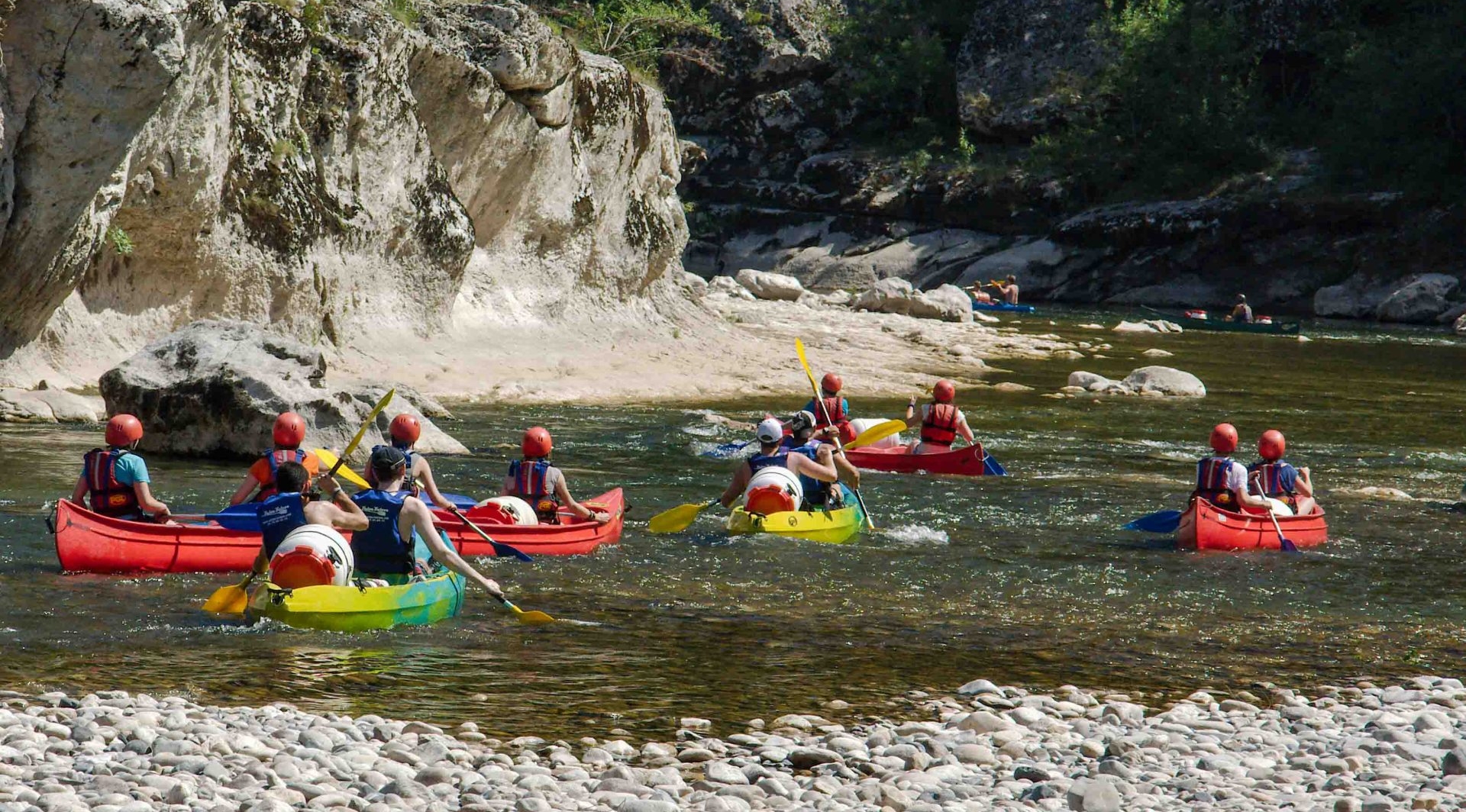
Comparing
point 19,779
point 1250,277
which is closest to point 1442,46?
point 1250,277

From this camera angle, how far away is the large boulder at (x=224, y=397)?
15500 millimetres

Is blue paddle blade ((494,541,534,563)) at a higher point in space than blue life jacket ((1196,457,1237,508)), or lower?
lower

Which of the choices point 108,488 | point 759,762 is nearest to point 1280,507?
point 759,762

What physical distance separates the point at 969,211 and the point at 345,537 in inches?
2083

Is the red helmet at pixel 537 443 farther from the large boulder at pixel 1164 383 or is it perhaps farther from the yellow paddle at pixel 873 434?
the large boulder at pixel 1164 383

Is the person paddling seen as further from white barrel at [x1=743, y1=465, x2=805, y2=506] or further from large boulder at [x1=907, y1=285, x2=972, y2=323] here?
large boulder at [x1=907, y1=285, x2=972, y2=323]

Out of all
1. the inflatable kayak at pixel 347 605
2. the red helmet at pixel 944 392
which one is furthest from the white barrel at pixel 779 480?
the red helmet at pixel 944 392

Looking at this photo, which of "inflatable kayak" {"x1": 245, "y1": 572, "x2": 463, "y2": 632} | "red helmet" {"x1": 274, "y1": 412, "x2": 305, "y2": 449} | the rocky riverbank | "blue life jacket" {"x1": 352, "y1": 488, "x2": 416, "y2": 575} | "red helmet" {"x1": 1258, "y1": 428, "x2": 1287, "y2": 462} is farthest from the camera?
"red helmet" {"x1": 1258, "y1": 428, "x2": 1287, "y2": 462}

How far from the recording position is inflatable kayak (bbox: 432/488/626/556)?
11.5 meters

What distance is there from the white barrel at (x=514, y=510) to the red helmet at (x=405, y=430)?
1.02 m

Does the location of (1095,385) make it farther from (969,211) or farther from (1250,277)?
(969,211)

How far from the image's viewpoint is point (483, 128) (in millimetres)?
25734

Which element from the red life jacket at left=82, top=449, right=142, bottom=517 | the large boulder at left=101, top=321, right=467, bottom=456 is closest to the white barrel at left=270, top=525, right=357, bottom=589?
the red life jacket at left=82, top=449, right=142, bottom=517

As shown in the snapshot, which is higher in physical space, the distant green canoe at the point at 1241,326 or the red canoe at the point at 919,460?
the distant green canoe at the point at 1241,326
